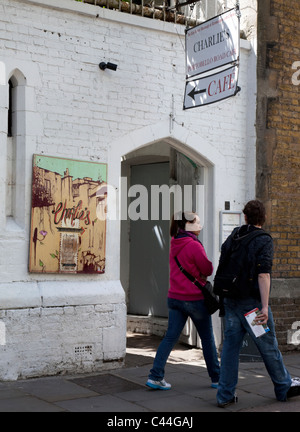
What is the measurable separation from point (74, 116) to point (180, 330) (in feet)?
9.04

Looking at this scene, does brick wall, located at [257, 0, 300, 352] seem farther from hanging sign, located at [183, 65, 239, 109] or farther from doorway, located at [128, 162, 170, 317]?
doorway, located at [128, 162, 170, 317]

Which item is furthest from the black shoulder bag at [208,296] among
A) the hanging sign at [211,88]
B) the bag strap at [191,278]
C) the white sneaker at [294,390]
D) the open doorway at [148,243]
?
the open doorway at [148,243]

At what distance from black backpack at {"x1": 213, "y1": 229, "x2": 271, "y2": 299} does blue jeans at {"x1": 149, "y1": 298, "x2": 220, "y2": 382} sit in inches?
20.0

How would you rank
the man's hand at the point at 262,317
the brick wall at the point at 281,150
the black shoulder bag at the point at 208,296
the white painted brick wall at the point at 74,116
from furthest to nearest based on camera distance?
the brick wall at the point at 281,150, the white painted brick wall at the point at 74,116, the black shoulder bag at the point at 208,296, the man's hand at the point at 262,317

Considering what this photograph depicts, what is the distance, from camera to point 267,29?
8688 mm

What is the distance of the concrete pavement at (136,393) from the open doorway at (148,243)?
2261mm

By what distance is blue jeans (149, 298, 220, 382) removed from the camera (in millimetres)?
6180

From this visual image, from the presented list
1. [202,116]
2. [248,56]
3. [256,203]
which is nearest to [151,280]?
[202,116]

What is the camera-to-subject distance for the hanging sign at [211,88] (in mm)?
6918

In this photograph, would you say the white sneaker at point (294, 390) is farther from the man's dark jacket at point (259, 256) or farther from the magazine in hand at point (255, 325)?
the man's dark jacket at point (259, 256)

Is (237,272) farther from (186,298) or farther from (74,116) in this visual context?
(74,116)

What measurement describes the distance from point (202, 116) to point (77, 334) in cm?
326

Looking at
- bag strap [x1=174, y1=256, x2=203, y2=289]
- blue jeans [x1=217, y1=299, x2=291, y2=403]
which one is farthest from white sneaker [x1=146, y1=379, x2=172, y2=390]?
bag strap [x1=174, y1=256, x2=203, y2=289]
